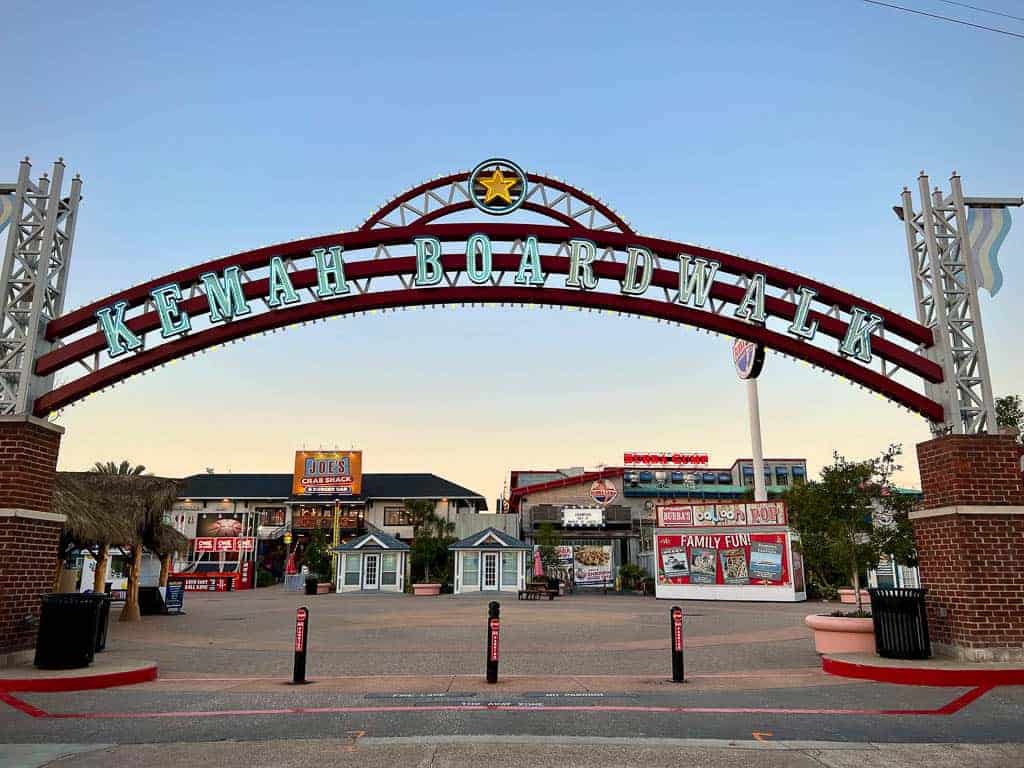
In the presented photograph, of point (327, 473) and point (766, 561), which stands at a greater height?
point (327, 473)

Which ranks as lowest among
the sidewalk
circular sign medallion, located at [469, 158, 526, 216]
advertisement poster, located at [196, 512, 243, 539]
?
the sidewalk

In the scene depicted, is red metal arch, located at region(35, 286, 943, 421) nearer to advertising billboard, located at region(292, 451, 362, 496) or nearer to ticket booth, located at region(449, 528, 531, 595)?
ticket booth, located at region(449, 528, 531, 595)

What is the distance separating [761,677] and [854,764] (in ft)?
19.2

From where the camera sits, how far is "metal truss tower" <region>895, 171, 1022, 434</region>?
1314 centimetres

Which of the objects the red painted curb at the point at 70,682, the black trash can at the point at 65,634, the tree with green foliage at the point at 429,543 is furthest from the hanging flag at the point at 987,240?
the tree with green foliage at the point at 429,543

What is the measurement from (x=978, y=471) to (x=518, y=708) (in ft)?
28.2

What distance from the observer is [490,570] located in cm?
4600

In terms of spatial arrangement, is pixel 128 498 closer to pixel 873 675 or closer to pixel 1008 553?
pixel 873 675

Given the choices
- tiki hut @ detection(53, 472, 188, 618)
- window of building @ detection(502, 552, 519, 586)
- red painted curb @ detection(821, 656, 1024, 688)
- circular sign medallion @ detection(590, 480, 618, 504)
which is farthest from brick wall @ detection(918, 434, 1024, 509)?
circular sign medallion @ detection(590, 480, 618, 504)

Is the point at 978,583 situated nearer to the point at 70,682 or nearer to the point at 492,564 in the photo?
the point at 70,682

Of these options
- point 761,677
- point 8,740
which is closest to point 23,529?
point 8,740

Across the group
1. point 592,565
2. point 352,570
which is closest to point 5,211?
point 352,570

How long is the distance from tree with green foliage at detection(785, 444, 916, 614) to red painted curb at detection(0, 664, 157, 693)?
42.3 ft

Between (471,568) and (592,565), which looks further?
(592,565)
